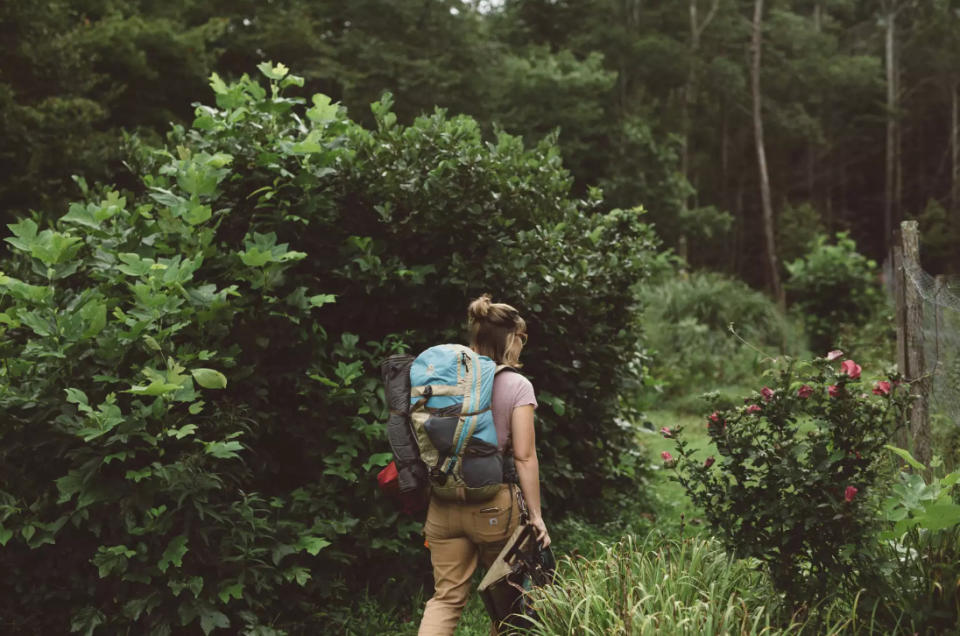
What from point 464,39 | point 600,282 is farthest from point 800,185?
point 600,282

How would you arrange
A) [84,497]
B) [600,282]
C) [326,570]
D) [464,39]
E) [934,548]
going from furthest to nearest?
[464,39] → [600,282] → [326,570] → [84,497] → [934,548]

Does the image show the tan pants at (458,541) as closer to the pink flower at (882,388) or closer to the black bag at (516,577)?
the black bag at (516,577)

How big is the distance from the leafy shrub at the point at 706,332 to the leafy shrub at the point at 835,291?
517 millimetres

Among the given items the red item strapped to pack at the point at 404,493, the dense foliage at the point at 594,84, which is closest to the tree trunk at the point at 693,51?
the dense foliage at the point at 594,84

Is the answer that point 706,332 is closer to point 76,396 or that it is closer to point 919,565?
point 919,565

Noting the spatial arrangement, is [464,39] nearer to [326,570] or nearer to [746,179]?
[326,570]

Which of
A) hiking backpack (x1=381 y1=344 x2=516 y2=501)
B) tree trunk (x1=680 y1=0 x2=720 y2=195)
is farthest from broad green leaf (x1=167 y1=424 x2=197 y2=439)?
tree trunk (x1=680 y1=0 x2=720 y2=195)

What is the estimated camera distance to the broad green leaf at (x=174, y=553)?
3705 millimetres

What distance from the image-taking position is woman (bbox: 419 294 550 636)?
3564 millimetres

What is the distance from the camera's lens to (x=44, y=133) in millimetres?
14117

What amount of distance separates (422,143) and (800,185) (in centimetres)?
3718

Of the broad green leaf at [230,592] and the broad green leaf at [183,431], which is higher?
the broad green leaf at [183,431]

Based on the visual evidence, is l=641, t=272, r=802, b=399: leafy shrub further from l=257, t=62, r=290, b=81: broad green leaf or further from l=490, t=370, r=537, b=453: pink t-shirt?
l=490, t=370, r=537, b=453: pink t-shirt

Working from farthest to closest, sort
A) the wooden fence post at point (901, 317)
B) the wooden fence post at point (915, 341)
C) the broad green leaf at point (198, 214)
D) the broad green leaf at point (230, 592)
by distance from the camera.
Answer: the wooden fence post at point (901, 317), the wooden fence post at point (915, 341), the broad green leaf at point (198, 214), the broad green leaf at point (230, 592)
